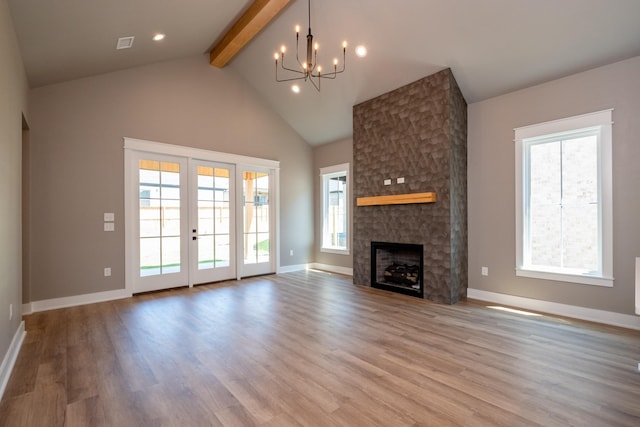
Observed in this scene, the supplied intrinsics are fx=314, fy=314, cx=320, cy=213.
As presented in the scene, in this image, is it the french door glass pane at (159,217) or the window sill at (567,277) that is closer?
the window sill at (567,277)

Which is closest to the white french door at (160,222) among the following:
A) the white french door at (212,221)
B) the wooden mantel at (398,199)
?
the white french door at (212,221)

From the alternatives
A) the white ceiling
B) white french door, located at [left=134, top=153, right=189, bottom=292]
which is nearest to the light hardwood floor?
white french door, located at [left=134, top=153, right=189, bottom=292]

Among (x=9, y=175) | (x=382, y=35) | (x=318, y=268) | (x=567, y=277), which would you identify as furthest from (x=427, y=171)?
(x=9, y=175)

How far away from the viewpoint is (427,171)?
4.50 metres

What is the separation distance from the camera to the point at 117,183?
464 cm

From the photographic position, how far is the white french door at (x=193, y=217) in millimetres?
4863

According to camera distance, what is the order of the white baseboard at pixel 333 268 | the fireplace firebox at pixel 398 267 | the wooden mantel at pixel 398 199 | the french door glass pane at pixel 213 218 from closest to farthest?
the wooden mantel at pixel 398 199 < the fireplace firebox at pixel 398 267 < the french door glass pane at pixel 213 218 < the white baseboard at pixel 333 268

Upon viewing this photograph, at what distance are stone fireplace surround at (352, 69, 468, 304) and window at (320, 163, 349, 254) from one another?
1.21m

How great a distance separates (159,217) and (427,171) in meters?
4.22

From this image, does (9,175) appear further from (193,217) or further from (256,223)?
(256,223)

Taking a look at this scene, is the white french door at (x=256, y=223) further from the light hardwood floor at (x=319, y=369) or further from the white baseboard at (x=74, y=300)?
the light hardwood floor at (x=319, y=369)

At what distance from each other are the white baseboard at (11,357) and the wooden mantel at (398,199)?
4487mm

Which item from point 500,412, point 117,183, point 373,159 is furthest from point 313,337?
point 117,183

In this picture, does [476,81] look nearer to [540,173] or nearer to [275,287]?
[540,173]
